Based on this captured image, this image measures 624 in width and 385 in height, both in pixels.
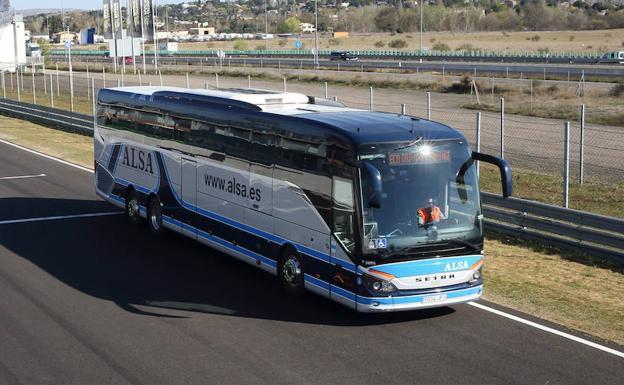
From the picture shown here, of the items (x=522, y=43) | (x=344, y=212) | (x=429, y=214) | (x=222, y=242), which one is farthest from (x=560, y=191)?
(x=522, y=43)

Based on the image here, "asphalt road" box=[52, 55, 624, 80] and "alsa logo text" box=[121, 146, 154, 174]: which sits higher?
"asphalt road" box=[52, 55, 624, 80]

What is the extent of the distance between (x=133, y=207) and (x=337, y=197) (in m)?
8.05

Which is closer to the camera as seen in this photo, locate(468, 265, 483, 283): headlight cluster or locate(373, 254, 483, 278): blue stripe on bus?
locate(373, 254, 483, 278): blue stripe on bus

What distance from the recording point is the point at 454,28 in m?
174

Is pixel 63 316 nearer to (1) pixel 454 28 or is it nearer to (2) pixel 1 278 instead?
(2) pixel 1 278

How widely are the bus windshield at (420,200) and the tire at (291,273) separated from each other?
1788 mm

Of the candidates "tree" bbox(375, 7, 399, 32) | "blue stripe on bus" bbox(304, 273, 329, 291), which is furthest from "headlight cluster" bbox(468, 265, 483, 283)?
"tree" bbox(375, 7, 399, 32)

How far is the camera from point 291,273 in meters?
13.2

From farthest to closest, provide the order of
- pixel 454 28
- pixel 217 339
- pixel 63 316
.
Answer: pixel 454 28 < pixel 63 316 < pixel 217 339

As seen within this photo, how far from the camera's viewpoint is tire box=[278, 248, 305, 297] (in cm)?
1298

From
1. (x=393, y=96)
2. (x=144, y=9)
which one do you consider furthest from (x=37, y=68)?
(x=393, y=96)

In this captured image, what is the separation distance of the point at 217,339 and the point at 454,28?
553 feet

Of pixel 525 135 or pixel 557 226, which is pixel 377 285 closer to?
pixel 557 226

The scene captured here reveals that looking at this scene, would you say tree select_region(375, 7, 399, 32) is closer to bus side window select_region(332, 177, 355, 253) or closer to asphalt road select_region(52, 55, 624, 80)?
asphalt road select_region(52, 55, 624, 80)
